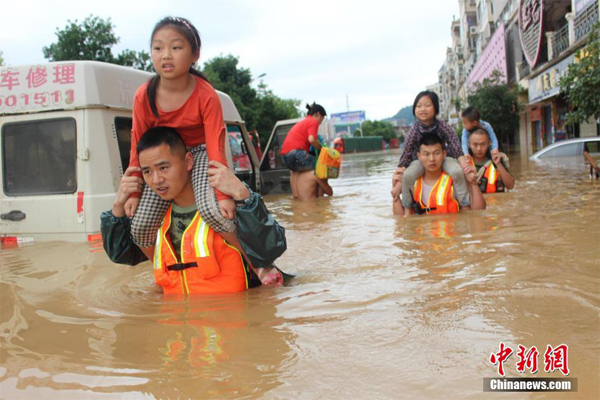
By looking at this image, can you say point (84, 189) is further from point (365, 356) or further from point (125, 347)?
point (365, 356)

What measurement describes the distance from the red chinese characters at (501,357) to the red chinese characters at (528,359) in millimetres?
43

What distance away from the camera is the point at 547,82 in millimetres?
23000

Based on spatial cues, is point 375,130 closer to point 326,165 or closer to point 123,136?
point 326,165

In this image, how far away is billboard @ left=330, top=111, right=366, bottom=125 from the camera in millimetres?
127812

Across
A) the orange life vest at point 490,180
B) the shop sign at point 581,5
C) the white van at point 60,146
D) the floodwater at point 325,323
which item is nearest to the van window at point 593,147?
the shop sign at point 581,5

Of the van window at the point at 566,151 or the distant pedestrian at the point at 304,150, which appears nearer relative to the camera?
the distant pedestrian at the point at 304,150

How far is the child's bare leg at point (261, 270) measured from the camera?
3328 mm

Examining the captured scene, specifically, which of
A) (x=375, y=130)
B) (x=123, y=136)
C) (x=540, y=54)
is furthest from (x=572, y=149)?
(x=375, y=130)

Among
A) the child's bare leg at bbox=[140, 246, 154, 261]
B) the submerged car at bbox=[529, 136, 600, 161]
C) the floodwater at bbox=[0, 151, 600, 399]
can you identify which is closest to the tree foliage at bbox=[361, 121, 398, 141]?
the submerged car at bbox=[529, 136, 600, 161]

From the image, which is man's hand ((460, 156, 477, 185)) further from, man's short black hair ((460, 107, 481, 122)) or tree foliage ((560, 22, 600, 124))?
tree foliage ((560, 22, 600, 124))

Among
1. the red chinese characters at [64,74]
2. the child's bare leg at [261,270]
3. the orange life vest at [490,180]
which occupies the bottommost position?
the child's bare leg at [261,270]

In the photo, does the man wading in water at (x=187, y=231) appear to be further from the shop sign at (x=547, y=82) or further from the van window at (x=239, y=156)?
the shop sign at (x=547, y=82)

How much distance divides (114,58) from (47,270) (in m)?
22.3

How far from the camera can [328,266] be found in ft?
13.8
